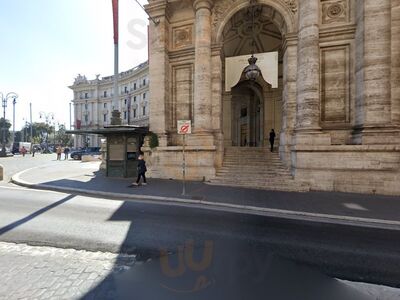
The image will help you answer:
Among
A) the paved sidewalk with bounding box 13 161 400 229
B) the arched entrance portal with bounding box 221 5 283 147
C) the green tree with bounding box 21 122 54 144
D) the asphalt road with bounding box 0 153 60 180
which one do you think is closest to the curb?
the paved sidewalk with bounding box 13 161 400 229

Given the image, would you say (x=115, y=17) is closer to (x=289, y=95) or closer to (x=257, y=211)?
(x=289, y=95)

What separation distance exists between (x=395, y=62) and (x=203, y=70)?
29.1ft

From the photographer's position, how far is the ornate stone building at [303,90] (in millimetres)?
10562

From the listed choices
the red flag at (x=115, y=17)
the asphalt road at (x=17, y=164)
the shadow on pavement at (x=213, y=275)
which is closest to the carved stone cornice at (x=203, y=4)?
the red flag at (x=115, y=17)

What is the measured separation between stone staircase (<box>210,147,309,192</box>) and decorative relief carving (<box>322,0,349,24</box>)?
7312 millimetres

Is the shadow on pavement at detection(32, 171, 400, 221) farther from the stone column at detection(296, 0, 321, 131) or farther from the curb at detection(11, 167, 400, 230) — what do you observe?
the stone column at detection(296, 0, 321, 131)

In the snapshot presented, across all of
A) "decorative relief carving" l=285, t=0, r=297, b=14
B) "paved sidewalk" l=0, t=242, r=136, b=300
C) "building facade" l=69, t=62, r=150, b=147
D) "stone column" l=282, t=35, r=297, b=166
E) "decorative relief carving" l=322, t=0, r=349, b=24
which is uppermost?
"building facade" l=69, t=62, r=150, b=147

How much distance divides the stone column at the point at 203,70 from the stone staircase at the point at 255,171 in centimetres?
245

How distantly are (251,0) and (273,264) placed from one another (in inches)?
551

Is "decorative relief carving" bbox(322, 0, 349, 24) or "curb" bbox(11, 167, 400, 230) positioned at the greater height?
"decorative relief carving" bbox(322, 0, 349, 24)

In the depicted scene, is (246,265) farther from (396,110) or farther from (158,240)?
(396,110)

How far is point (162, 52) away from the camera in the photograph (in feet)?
48.4

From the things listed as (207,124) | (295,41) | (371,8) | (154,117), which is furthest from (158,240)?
(371,8)

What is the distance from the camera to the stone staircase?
1113 cm
